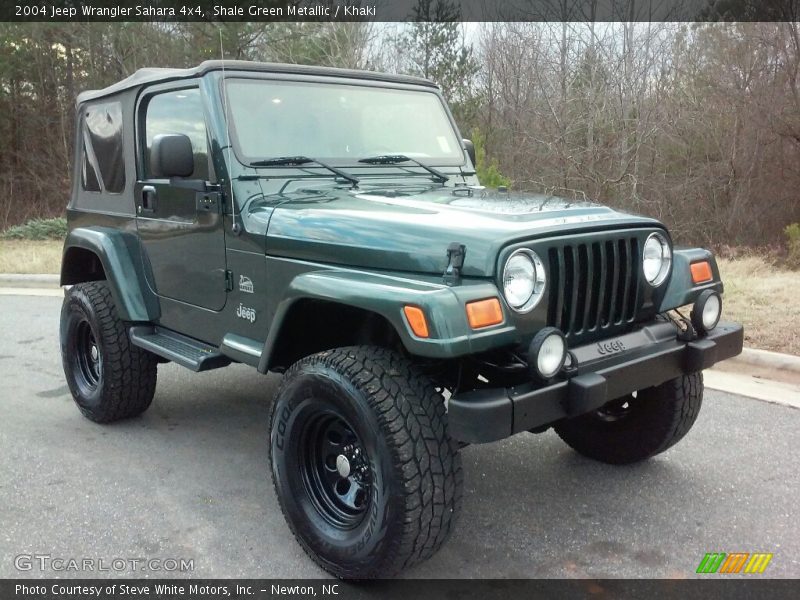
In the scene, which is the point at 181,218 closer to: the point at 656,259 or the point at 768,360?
the point at 656,259

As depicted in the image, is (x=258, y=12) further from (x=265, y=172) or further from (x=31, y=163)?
(x=265, y=172)

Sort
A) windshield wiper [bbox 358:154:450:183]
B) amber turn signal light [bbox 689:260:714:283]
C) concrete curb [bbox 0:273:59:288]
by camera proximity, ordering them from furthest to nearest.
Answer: concrete curb [bbox 0:273:59:288], windshield wiper [bbox 358:154:450:183], amber turn signal light [bbox 689:260:714:283]

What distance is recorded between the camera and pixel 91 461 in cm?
378

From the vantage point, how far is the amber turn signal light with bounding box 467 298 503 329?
225 cm

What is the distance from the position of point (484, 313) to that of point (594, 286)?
62 cm

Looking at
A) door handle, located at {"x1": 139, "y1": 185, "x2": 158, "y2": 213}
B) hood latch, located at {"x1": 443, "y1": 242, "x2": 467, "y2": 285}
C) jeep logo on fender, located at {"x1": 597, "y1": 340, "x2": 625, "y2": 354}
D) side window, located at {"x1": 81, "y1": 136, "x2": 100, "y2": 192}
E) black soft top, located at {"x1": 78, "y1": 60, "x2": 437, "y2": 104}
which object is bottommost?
jeep logo on fender, located at {"x1": 597, "y1": 340, "x2": 625, "y2": 354}

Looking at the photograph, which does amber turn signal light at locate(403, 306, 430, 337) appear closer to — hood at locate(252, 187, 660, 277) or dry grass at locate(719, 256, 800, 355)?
hood at locate(252, 187, 660, 277)

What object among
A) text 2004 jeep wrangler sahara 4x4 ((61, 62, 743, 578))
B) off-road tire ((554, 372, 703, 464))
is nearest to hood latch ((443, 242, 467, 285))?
text 2004 jeep wrangler sahara 4x4 ((61, 62, 743, 578))

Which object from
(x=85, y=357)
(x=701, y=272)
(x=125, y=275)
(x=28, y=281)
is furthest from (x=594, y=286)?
(x=28, y=281)

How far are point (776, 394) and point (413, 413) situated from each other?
3.37 metres

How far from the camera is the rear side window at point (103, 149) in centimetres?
416

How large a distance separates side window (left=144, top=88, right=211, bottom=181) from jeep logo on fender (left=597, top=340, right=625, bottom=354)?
76.4 inches

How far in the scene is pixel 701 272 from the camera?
3.05 m

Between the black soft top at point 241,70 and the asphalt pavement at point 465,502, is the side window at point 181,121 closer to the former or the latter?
the black soft top at point 241,70
